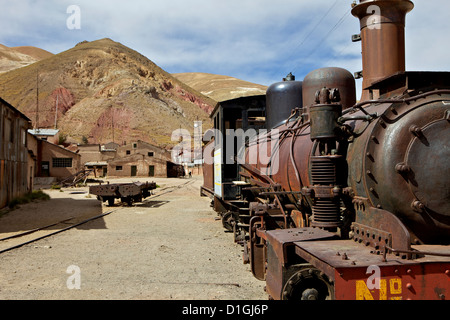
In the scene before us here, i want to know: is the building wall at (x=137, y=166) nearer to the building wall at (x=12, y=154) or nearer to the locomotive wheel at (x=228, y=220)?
the building wall at (x=12, y=154)

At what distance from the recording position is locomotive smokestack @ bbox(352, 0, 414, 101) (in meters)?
6.72

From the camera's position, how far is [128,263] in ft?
22.8

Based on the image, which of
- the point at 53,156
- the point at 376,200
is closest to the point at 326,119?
the point at 376,200

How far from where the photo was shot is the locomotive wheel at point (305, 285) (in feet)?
11.9

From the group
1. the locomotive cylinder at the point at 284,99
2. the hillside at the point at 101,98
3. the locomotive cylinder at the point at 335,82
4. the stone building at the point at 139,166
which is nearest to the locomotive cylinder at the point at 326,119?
the locomotive cylinder at the point at 335,82

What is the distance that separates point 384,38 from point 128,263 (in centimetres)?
672

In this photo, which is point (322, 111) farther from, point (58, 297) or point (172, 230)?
point (172, 230)

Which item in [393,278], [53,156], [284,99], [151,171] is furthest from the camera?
[151,171]

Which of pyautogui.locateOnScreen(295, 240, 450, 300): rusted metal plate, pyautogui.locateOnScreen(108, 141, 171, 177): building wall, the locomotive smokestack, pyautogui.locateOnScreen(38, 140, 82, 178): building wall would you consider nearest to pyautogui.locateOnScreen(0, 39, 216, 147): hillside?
pyautogui.locateOnScreen(108, 141, 171, 177): building wall

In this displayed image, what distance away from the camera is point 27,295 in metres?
5.12

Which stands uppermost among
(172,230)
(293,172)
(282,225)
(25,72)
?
(25,72)

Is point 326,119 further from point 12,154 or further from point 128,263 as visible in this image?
point 12,154
